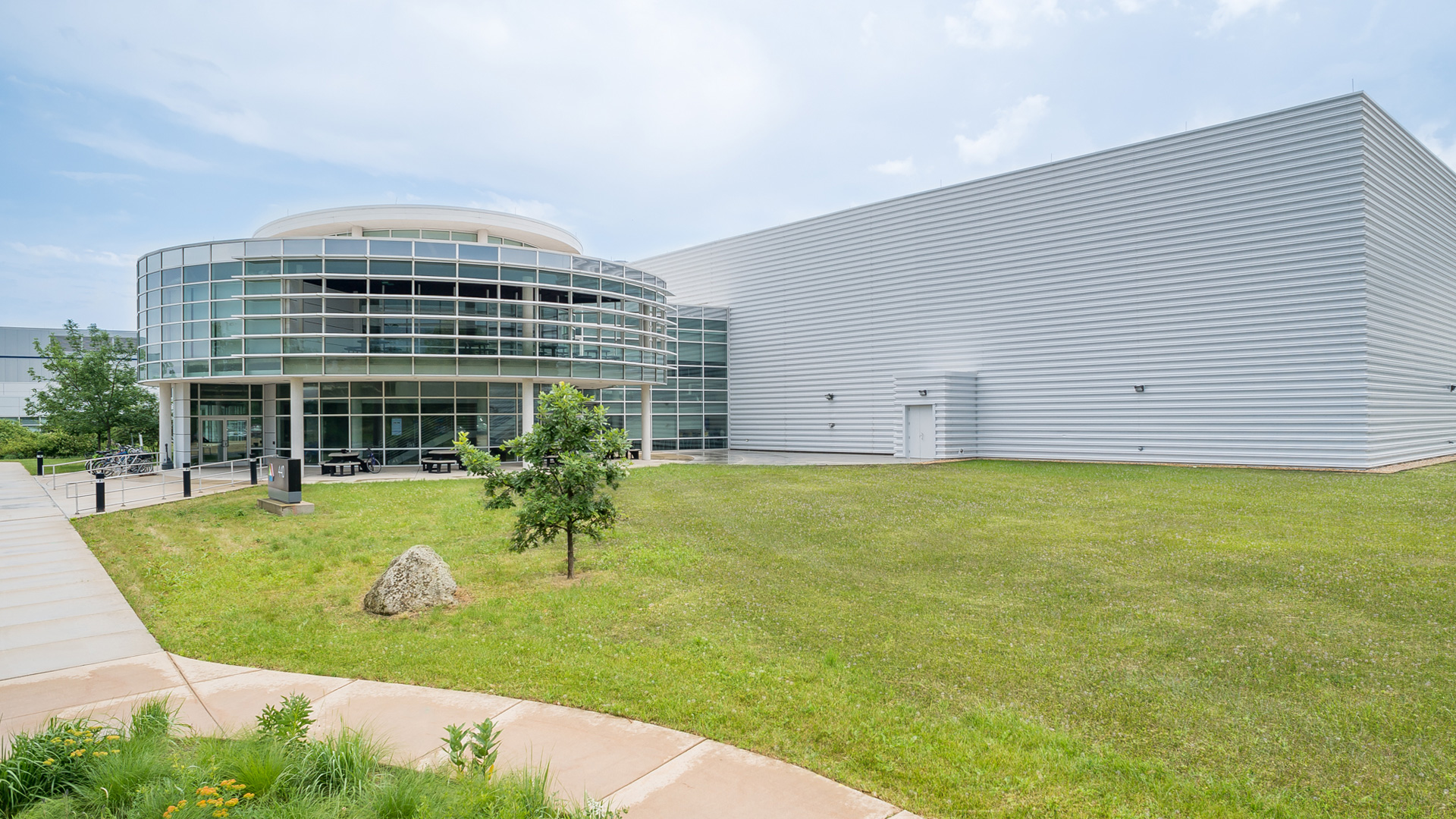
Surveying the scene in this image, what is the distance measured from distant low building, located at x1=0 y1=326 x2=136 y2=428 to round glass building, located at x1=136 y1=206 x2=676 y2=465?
51.8 meters

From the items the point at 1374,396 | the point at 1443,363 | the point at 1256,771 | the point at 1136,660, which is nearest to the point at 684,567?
the point at 1136,660

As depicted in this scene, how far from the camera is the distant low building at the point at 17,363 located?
69750 millimetres

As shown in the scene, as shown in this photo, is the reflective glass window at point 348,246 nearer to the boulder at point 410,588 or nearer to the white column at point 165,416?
the white column at point 165,416

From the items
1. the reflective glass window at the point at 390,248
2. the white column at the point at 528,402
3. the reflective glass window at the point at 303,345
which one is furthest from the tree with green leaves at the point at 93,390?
the white column at the point at 528,402

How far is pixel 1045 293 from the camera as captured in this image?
1232 inches

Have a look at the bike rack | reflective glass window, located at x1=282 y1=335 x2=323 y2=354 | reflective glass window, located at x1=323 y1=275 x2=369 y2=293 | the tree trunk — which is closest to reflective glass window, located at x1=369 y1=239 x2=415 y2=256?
reflective glass window, located at x1=323 y1=275 x2=369 y2=293

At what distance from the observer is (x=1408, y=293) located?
26.8 meters

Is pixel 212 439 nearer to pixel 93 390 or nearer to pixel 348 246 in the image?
pixel 93 390

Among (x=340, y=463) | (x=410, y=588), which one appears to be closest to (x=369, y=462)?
A: (x=340, y=463)

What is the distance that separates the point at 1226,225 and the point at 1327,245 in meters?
3.18

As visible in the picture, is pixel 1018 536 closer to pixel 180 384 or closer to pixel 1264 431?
pixel 1264 431

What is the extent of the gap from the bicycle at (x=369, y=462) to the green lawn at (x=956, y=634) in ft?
37.7

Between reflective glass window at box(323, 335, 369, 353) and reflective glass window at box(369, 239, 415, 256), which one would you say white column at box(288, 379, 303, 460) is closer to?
reflective glass window at box(323, 335, 369, 353)

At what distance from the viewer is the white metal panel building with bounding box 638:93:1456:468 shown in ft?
80.6
